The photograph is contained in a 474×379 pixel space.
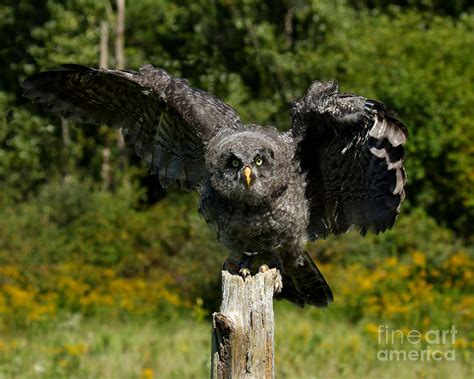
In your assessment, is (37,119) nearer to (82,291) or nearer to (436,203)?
(82,291)

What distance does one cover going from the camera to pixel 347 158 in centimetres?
593

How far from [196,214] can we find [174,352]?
4763 millimetres

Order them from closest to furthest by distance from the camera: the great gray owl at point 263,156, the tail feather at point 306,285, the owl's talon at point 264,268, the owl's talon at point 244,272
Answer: the great gray owl at point 263,156 < the owl's talon at point 244,272 < the owl's talon at point 264,268 < the tail feather at point 306,285

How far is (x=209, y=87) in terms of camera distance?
10438mm

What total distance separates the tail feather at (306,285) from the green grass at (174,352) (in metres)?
1.87

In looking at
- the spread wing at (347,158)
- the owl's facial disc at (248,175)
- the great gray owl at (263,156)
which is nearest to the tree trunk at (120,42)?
the great gray owl at (263,156)

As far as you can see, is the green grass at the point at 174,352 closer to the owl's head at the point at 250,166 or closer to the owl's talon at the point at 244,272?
the owl's talon at the point at 244,272

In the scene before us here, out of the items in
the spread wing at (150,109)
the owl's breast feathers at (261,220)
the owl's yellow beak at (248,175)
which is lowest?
the owl's breast feathers at (261,220)

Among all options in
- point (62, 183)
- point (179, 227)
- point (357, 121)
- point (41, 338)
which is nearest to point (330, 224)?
point (357, 121)

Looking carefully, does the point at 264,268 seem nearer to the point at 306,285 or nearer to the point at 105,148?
the point at 306,285

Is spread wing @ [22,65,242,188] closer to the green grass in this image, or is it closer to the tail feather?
the tail feather

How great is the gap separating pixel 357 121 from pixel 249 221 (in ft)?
3.42

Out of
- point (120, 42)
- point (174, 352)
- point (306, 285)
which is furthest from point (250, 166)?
point (120, 42)

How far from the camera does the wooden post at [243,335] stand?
5000 mm
